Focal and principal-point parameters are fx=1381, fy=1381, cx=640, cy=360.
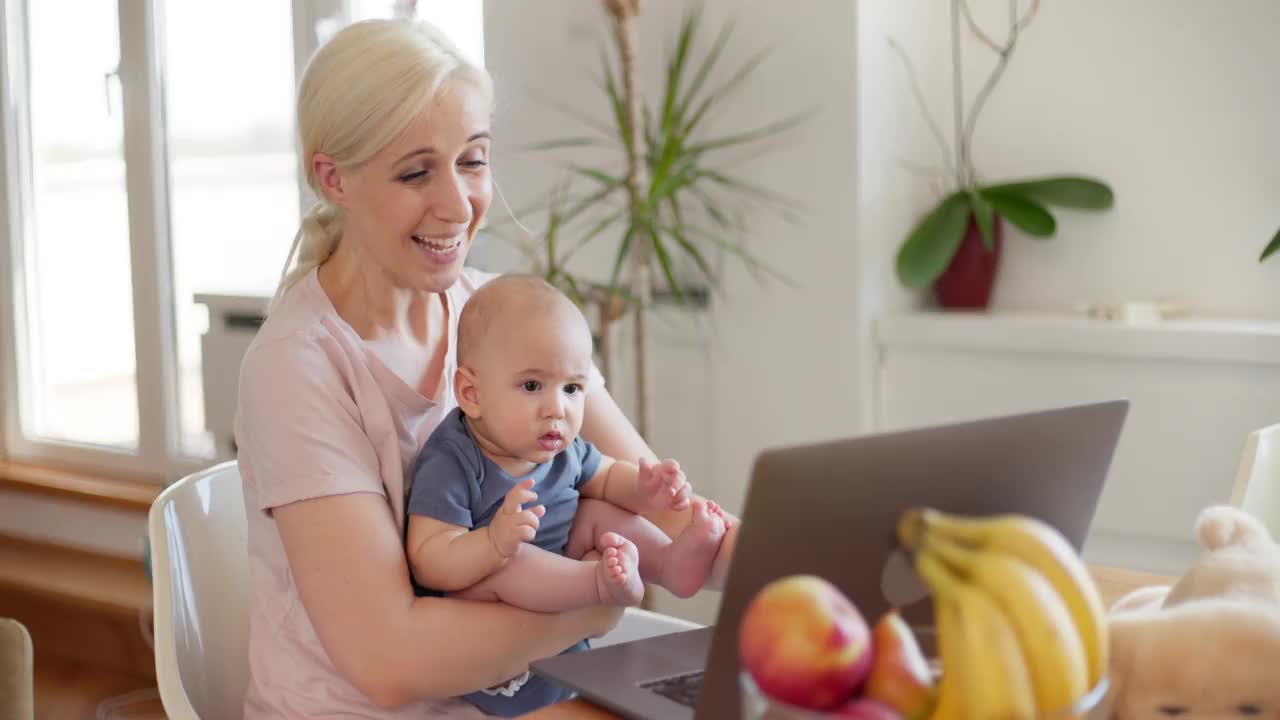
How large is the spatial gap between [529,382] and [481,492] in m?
0.12

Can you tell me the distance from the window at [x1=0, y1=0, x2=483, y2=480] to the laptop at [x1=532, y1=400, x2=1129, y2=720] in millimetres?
3392

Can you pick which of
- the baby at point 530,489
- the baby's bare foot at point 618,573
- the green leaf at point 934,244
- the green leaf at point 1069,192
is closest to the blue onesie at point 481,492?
the baby at point 530,489

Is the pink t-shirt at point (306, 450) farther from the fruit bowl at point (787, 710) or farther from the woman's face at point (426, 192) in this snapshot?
the fruit bowl at point (787, 710)

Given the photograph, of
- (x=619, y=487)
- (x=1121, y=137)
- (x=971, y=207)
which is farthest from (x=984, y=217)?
(x=619, y=487)

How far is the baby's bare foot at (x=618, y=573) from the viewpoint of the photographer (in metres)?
1.29

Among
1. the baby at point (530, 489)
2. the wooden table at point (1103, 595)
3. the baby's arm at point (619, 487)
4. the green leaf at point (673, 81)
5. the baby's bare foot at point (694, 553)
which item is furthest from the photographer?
the green leaf at point (673, 81)

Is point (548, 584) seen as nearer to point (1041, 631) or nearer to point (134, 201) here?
point (1041, 631)

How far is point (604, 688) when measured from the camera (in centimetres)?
114

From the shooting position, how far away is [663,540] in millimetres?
1494

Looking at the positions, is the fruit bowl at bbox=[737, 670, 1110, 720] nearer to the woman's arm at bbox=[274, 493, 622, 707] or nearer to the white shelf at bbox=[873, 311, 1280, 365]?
the woman's arm at bbox=[274, 493, 622, 707]

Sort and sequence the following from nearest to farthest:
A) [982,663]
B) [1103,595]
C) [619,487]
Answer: [982,663], [1103,595], [619,487]

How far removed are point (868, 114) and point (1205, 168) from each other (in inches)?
27.6

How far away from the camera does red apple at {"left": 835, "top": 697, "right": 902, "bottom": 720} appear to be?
0.68 meters

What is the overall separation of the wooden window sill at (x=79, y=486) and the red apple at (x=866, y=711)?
13.3 feet
